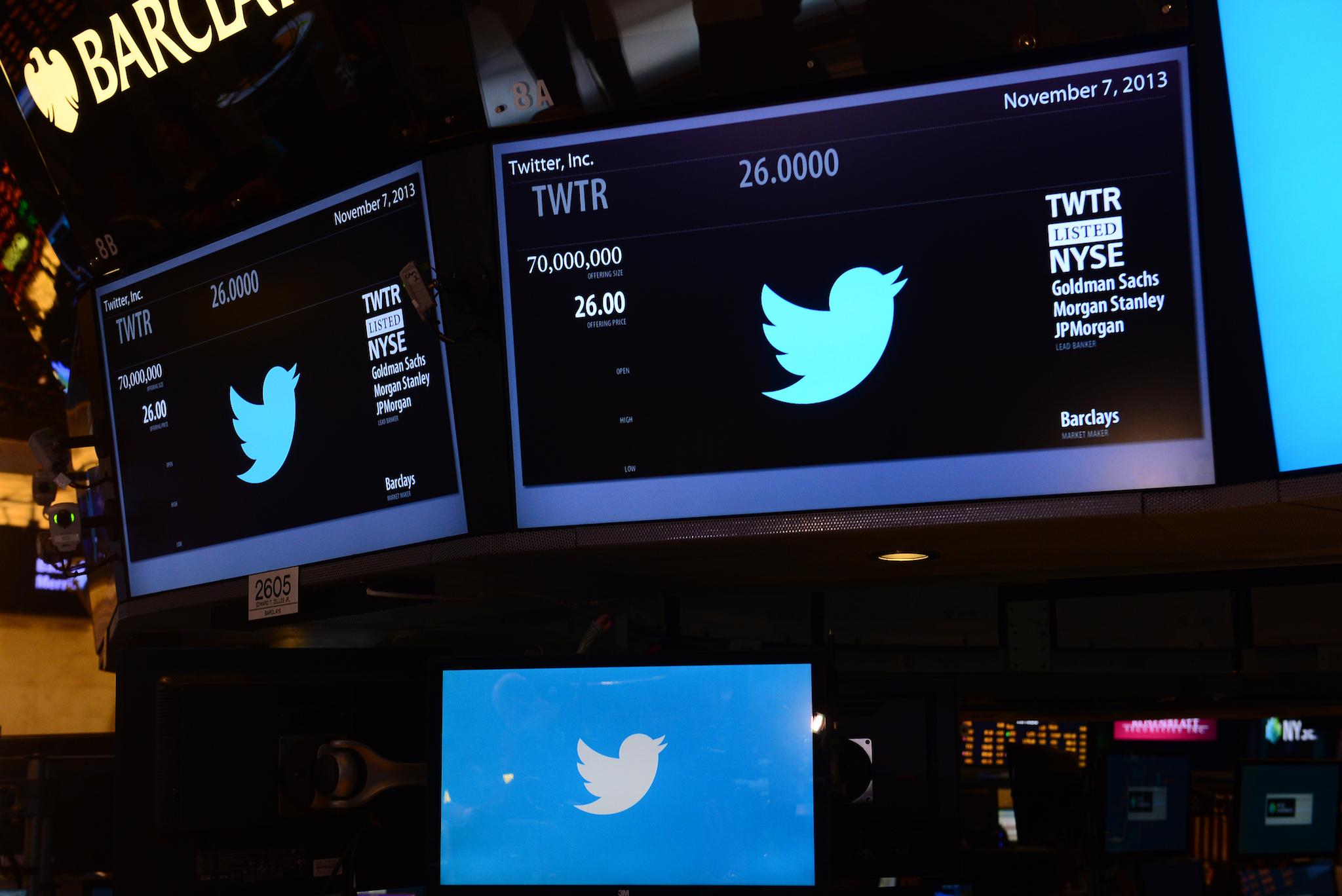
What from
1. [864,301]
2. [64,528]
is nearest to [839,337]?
[864,301]

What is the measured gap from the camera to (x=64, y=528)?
3936mm

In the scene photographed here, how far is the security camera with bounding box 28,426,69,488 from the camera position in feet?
12.9

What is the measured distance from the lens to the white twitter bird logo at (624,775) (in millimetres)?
2311

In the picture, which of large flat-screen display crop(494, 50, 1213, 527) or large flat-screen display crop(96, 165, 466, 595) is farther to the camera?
large flat-screen display crop(96, 165, 466, 595)

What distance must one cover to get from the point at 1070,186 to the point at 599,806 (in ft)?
4.74

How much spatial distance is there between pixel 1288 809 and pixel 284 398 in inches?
181

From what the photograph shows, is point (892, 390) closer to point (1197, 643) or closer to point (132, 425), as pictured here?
point (132, 425)

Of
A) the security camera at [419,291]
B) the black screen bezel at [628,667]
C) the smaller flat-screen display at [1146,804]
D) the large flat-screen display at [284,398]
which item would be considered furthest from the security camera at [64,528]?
the smaller flat-screen display at [1146,804]

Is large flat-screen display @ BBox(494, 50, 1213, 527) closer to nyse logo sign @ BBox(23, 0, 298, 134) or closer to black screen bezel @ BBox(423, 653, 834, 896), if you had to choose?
black screen bezel @ BBox(423, 653, 834, 896)

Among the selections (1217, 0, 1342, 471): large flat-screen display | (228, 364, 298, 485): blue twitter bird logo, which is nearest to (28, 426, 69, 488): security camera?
(228, 364, 298, 485): blue twitter bird logo

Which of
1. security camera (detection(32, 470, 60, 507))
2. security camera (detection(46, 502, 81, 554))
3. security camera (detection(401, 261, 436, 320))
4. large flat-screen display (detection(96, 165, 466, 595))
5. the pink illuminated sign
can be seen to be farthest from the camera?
the pink illuminated sign

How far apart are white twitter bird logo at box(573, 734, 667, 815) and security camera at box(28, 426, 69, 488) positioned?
2.42m

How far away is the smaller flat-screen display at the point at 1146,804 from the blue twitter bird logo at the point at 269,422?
146 inches

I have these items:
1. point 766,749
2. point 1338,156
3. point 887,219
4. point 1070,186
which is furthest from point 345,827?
point 1338,156
